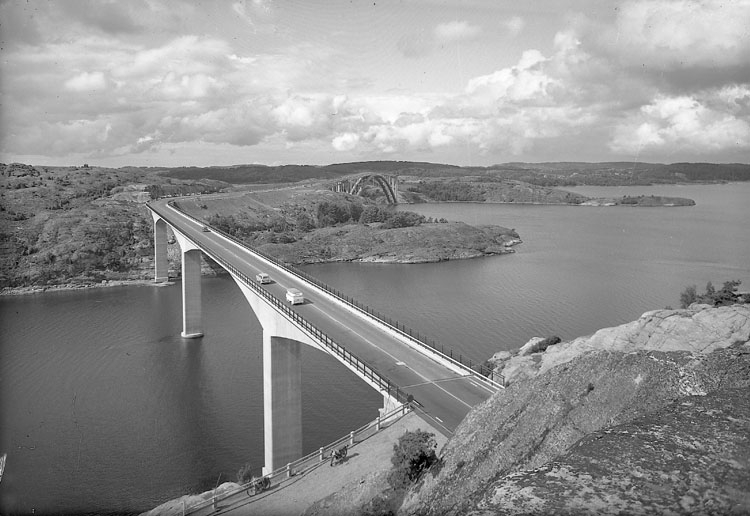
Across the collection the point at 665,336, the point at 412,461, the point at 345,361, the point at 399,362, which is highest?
the point at 412,461

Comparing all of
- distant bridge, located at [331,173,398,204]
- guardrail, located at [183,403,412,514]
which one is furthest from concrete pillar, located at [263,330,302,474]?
distant bridge, located at [331,173,398,204]

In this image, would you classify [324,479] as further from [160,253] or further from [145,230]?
[145,230]

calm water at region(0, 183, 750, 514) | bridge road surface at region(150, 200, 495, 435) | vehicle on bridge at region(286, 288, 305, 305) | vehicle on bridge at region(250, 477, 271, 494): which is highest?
vehicle on bridge at region(286, 288, 305, 305)

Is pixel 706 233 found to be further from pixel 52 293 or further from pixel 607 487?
pixel 607 487

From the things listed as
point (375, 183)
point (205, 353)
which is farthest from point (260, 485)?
point (375, 183)

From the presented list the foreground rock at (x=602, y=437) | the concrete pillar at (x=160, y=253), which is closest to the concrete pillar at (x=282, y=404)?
the foreground rock at (x=602, y=437)

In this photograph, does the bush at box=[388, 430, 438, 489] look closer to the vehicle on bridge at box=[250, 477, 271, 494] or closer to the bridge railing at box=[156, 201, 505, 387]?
the vehicle on bridge at box=[250, 477, 271, 494]
